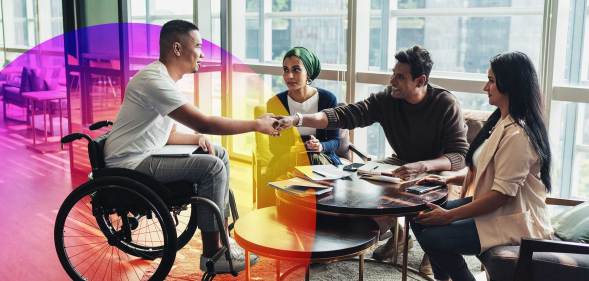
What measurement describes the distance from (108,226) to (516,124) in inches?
67.0

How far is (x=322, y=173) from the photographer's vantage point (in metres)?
2.38

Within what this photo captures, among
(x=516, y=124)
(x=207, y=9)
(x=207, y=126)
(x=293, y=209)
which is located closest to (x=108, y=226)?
(x=207, y=126)

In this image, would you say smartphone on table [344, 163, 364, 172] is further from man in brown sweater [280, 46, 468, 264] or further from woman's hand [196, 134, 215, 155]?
woman's hand [196, 134, 215, 155]

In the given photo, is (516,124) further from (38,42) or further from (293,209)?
(38,42)

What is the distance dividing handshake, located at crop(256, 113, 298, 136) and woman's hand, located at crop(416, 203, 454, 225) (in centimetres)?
85

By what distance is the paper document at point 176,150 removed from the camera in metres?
2.41

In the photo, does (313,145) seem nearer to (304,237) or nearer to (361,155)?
(361,155)

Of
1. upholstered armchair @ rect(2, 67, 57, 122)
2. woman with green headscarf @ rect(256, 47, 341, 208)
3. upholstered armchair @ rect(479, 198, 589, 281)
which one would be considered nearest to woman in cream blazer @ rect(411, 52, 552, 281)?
upholstered armchair @ rect(479, 198, 589, 281)

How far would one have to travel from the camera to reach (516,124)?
6.16 ft

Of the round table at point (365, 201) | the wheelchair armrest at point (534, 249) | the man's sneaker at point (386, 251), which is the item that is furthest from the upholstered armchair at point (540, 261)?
the man's sneaker at point (386, 251)

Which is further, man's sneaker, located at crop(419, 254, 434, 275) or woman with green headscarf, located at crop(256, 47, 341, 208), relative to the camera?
woman with green headscarf, located at crop(256, 47, 341, 208)

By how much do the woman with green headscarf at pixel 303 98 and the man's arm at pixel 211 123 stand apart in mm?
461

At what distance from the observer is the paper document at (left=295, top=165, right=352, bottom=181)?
7.62ft

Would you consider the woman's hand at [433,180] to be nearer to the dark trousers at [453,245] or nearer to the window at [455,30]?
the dark trousers at [453,245]
